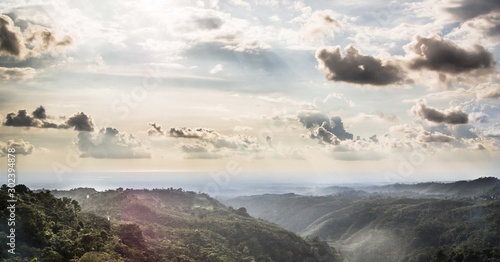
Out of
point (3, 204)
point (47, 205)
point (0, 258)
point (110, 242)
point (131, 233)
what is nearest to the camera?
point (0, 258)

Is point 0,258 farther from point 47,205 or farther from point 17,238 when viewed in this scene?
point 47,205

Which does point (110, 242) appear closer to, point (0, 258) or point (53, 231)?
point (53, 231)

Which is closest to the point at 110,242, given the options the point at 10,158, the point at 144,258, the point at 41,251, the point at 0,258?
the point at 144,258

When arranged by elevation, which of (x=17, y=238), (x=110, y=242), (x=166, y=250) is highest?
(x=17, y=238)

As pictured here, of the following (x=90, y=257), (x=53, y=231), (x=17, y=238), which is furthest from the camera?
(x=53, y=231)

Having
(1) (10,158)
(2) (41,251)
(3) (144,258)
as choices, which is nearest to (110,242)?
(3) (144,258)

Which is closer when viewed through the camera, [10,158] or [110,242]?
[10,158]

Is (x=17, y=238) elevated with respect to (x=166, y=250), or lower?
elevated

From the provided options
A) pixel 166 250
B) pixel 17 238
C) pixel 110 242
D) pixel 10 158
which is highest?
pixel 10 158

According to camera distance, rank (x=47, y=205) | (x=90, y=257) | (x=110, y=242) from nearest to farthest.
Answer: (x=90, y=257)
(x=110, y=242)
(x=47, y=205)
